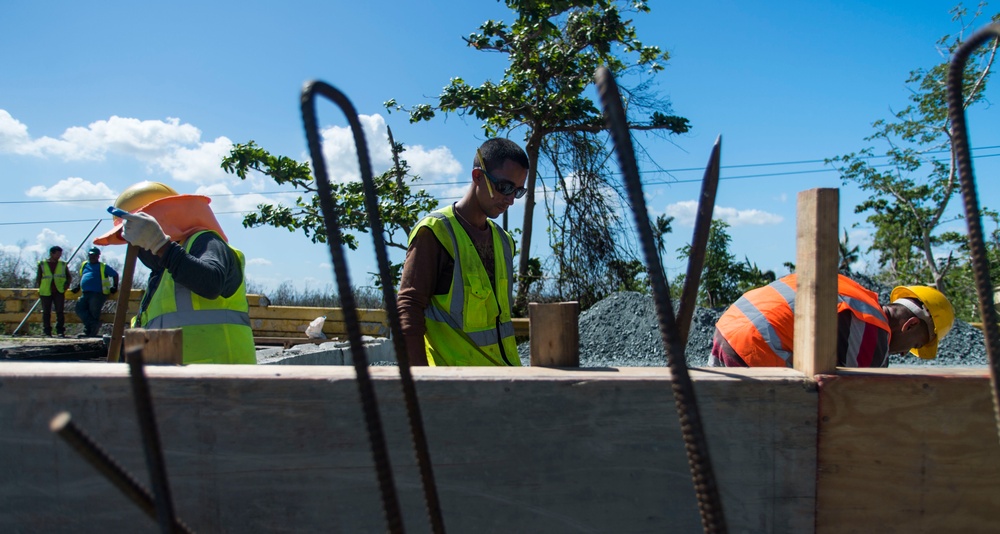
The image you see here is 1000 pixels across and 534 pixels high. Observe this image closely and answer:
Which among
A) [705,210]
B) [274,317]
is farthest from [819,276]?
[274,317]

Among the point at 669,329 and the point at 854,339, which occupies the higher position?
the point at 669,329

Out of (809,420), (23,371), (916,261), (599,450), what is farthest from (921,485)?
(916,261)

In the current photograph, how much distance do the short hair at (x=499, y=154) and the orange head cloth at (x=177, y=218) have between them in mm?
1283

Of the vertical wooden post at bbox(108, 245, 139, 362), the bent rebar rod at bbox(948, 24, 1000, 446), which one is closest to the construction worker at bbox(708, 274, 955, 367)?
the bent rebar rod at bbox(948, 24, 1000, 446)

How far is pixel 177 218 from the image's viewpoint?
2.97m

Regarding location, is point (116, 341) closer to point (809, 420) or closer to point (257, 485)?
point (257, 485)

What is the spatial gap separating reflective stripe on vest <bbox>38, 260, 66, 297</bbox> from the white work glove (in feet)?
42.1

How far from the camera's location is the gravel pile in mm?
9398

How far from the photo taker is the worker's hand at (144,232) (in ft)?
8.74

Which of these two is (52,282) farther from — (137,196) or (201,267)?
(201,267)

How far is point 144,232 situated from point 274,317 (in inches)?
382

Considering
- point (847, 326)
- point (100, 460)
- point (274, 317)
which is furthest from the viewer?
Result: point (274, 317)

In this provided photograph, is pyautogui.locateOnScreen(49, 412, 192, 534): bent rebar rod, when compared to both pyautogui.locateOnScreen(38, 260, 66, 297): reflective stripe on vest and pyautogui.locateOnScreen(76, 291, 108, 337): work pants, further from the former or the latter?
pyautogui.locateOnScreen(38, 260, 66, 297): reflective stripe on vest

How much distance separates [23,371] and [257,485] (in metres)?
0.66
